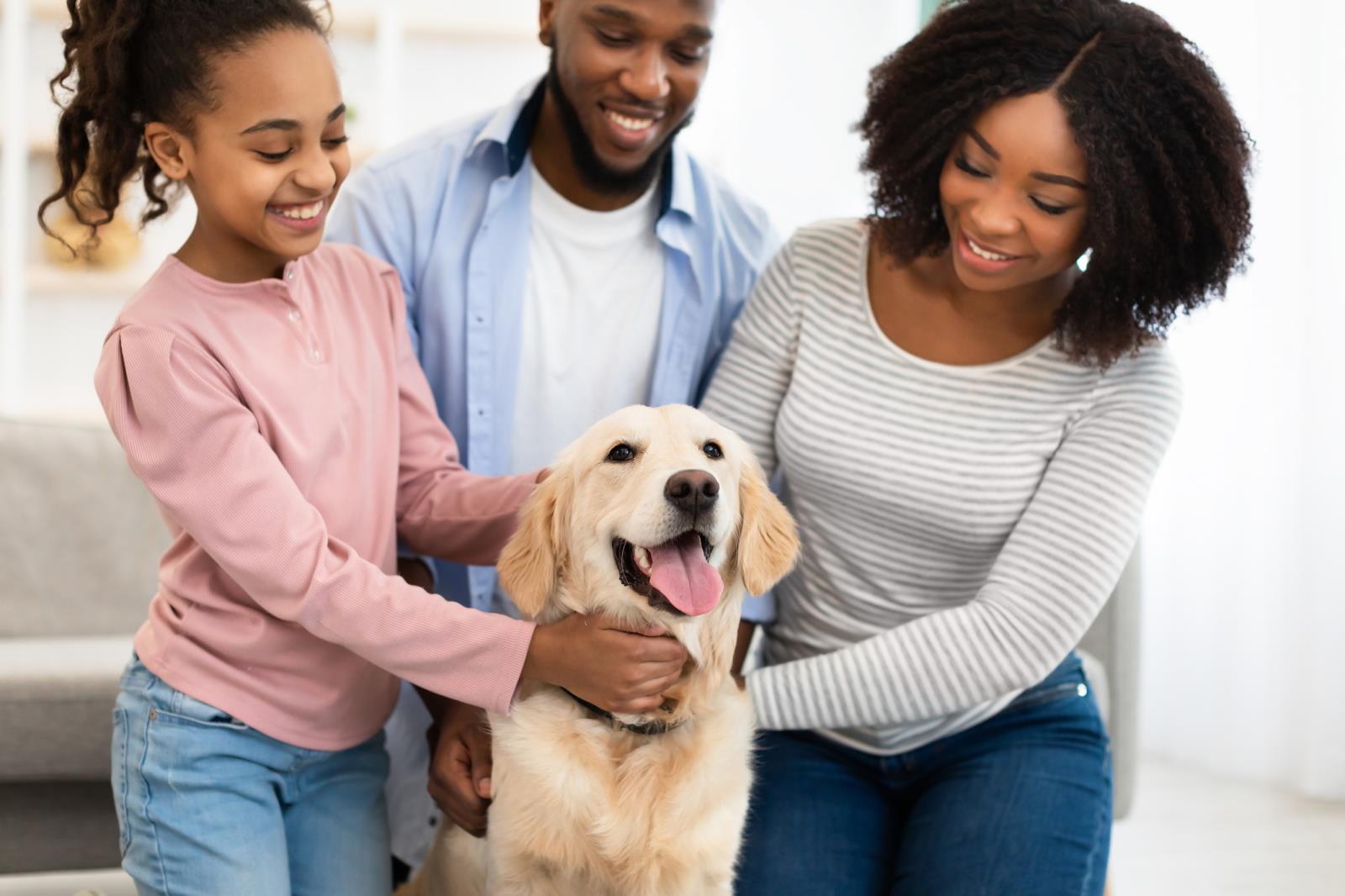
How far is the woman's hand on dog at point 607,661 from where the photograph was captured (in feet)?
4.86

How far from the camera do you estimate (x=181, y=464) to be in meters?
1.45

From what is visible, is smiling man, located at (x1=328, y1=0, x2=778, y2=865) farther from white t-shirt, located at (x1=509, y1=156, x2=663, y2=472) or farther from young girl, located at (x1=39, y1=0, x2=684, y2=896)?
young girl, located at (x1=39, y1=0, x2=684, y2=896)

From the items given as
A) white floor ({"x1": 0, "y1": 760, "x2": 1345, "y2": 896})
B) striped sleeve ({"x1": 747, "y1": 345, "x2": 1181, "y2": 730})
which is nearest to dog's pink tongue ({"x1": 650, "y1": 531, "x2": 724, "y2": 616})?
striped sleeve ({"x1": 747, "y1": 345, "x2": 1181, "y2": 730})

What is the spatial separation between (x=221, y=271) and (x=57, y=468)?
143 centimetres

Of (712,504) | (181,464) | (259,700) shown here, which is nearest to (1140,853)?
(712,504)

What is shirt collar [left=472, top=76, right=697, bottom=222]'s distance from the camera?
2176 mm

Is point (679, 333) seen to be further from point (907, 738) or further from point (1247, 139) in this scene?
point (1247, 139)

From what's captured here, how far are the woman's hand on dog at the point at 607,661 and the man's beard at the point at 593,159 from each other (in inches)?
36.9

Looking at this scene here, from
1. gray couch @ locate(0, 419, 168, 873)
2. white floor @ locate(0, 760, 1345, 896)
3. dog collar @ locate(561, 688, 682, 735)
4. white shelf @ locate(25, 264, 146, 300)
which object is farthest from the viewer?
white shelf @ locate(25, 264, 146, 300)

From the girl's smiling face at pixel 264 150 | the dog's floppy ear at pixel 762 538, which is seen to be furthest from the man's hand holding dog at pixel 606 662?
the girl's smiling face at pixel 264 150

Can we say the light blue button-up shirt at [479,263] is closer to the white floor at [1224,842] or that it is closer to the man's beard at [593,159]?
the man's beard at [593,159]

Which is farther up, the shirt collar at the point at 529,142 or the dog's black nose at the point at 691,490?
the shirt collar at the point at 529,142

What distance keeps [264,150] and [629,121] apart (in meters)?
0.75

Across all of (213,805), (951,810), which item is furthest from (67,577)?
(951,810)
